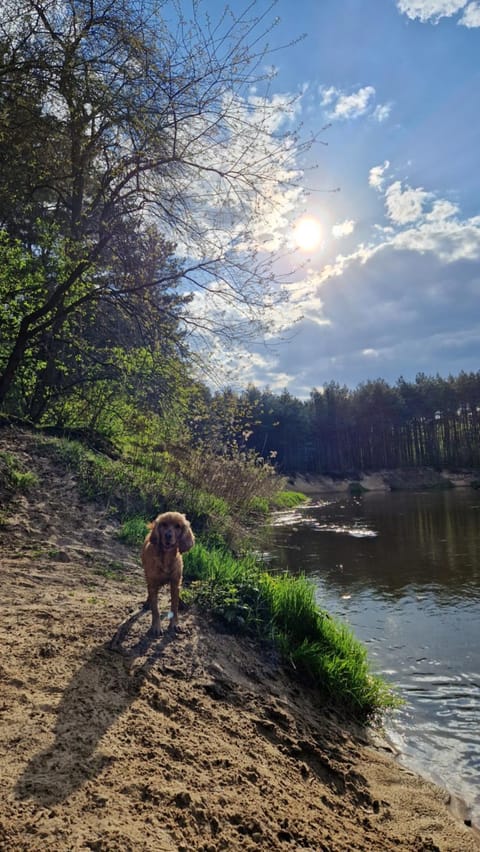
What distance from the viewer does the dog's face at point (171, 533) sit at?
417cm

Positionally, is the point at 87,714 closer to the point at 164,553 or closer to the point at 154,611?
the point at 154,611

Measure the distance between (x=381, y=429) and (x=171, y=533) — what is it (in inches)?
2610

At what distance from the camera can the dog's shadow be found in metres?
2.01

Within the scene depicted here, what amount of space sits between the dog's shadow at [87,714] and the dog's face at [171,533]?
2.50ft

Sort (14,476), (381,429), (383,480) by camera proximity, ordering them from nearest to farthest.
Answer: (14,476), (383,480), (381,429)

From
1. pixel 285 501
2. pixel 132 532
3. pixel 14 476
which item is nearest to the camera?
Result: pixel 14 476

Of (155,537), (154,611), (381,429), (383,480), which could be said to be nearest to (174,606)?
(154,611)

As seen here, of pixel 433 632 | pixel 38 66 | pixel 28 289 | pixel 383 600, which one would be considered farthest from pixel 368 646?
pixel 28 289

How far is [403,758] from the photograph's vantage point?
3.75m

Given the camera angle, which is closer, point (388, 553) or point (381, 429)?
point (388, 553)

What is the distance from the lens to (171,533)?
13.7ft

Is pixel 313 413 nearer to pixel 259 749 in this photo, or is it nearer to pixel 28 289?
pixel 28 289

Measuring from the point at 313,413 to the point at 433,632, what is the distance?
64.7 m

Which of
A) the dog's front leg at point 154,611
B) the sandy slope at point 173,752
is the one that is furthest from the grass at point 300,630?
the dog's front leg at point 154,611
